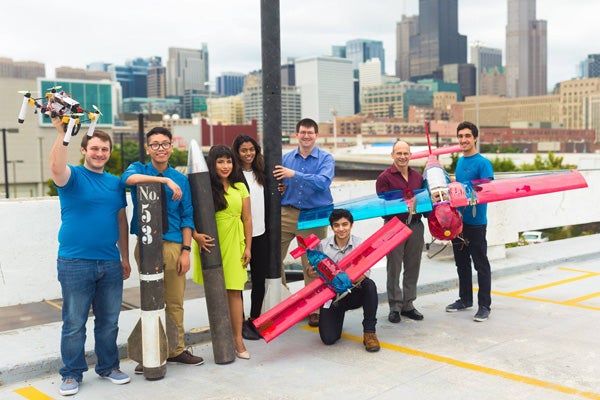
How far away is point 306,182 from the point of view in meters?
6.58

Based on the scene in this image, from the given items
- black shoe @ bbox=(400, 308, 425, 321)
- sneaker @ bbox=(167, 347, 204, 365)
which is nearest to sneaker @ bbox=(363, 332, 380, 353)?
black shoe @ bbox=(400, 308, 425, 321)

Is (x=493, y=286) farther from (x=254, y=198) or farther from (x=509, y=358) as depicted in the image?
(x=254, y=198)

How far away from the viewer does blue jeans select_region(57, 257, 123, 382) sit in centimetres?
494

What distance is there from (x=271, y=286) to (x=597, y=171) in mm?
9232

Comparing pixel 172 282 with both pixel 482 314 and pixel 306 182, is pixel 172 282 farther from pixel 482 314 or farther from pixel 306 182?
pixel 482 314

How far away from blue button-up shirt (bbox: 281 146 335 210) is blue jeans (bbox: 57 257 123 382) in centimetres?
213

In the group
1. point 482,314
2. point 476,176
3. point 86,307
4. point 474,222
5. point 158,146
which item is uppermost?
point 158,146

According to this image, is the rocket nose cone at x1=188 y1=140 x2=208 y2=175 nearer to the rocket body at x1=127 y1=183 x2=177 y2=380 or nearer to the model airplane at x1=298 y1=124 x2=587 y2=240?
the rocket body at x1=127 y1=183 x2=177 y2=380

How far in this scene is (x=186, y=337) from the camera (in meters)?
6.39

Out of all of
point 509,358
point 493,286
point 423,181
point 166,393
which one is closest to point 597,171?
point 493,286

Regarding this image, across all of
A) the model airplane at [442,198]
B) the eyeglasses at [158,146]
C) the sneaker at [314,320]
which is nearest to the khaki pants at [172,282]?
the eyeglasses at [158,146]

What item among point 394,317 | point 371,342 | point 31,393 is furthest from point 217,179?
point 394,317

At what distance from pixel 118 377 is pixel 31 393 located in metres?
0.66

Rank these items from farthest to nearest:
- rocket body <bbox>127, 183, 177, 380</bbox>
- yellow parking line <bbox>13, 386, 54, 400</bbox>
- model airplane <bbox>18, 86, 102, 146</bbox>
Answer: rocket body <bbox>127, 183, 177, 380</bbox>
yellow parking line <bbox>13, 386, 54, 400</bbox>
model airplane <bbox>18, 86, 102, 146</bbox>
